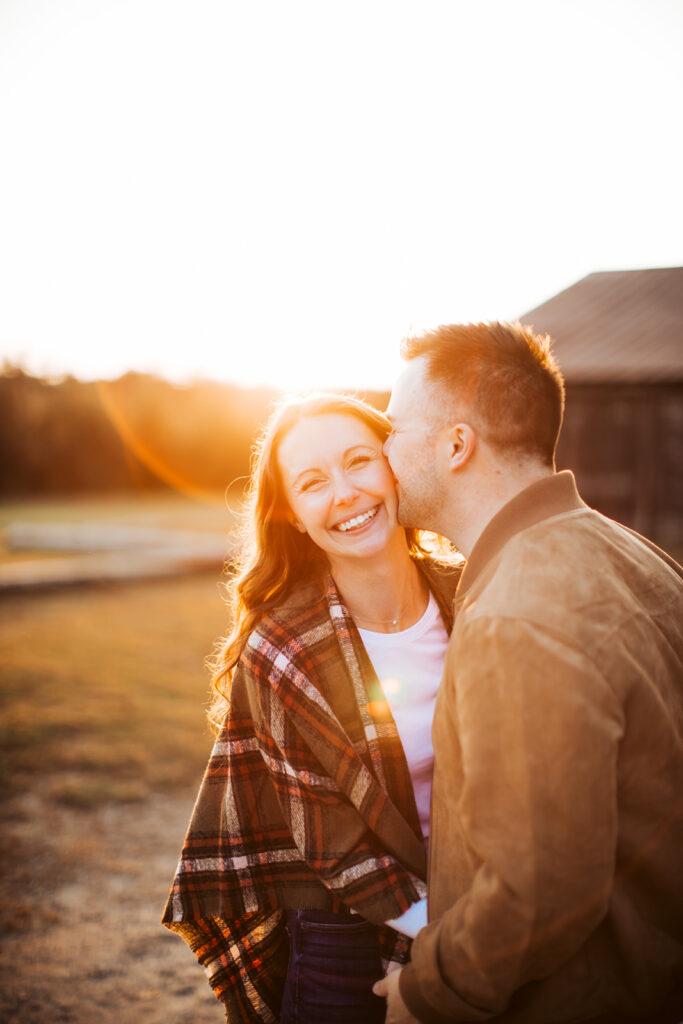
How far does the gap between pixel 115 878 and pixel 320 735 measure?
2665 millimetres

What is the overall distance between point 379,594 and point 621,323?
2.82 m

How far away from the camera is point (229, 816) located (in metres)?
2.10

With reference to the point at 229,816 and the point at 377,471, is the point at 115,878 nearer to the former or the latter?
the point at 229,816

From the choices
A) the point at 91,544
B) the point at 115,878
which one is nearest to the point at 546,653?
the point at 115,878

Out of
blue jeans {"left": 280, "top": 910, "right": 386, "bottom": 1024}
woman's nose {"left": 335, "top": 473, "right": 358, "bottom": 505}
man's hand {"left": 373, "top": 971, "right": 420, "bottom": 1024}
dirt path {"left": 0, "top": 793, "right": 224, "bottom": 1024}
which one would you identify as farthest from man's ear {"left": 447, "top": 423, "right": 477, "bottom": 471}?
dirt path {"left": 0, "top": 793, "right": 224, "bottom": 1024}

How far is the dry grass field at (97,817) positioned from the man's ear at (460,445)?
2730 millimetres

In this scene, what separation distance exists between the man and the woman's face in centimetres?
60

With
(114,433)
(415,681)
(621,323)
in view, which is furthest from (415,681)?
(114,433)

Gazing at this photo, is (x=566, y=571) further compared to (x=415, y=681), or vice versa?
(x=415, y=681)

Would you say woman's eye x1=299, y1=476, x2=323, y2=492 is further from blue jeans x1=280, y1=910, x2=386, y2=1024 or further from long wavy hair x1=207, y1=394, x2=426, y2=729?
blue jeans x1=280, y1=910, x2=386, y2=1024

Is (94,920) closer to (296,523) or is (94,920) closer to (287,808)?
(287,808)

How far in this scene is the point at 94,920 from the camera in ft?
11.5

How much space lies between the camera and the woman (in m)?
1.89

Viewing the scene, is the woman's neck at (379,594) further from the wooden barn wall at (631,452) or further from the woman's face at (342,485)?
the wooden barn wall at (631,452)
